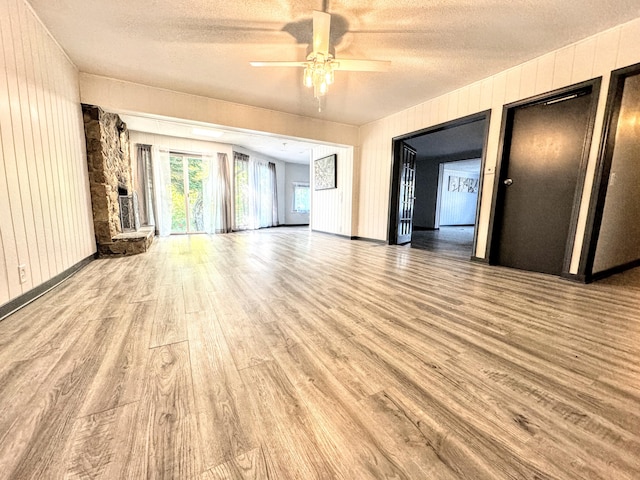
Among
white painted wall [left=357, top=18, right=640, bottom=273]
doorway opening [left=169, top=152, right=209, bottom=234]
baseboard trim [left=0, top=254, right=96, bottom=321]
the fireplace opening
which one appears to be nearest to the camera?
baseboard trim [left=0, top=254, right=96, bottom=321]

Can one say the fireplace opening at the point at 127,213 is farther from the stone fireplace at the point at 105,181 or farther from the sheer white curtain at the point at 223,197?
the sheer white curtain at the point at 223,197

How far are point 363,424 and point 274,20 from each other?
3124 millimetres

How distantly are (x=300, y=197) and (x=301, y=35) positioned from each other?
7684 millimetres

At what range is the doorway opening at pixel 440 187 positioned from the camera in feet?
16.0

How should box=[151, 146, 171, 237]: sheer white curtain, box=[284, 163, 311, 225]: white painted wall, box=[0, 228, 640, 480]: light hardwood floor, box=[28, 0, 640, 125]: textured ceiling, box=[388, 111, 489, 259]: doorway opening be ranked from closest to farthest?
box=[0, 228, 640, 480]: light hardwood floor → box=[28, 0, 640, 125]: textured ceiling → box=[388, 111, 489, 259]: doorway opening → box=[151, 146, 171, 237]: sheer white curtain → box=[284, 163, 311, 225]: white painted wall

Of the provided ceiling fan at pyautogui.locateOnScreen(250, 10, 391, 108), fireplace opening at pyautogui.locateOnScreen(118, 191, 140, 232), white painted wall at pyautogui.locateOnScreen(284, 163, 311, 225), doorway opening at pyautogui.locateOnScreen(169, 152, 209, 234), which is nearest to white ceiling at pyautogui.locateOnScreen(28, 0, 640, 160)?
ceiling fan at pyautogui.locateOnScreen(250, 10, 391, 108)

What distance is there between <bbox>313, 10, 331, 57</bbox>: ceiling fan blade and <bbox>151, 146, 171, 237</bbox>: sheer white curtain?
5920 millimetres

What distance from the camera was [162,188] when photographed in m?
6.55

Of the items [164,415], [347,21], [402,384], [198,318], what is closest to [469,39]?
[347,21]

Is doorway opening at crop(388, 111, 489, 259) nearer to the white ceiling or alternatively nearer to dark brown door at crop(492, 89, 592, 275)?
dark brown door at crop(492, 89, 592, 275)

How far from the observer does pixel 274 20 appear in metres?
2.30

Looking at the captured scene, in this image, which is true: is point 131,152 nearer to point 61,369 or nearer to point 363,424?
point 61,369

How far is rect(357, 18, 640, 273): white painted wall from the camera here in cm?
242

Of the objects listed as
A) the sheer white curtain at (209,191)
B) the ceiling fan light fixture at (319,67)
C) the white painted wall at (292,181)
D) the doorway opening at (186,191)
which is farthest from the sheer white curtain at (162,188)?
the ceiling fan light fixture at (319,67)
